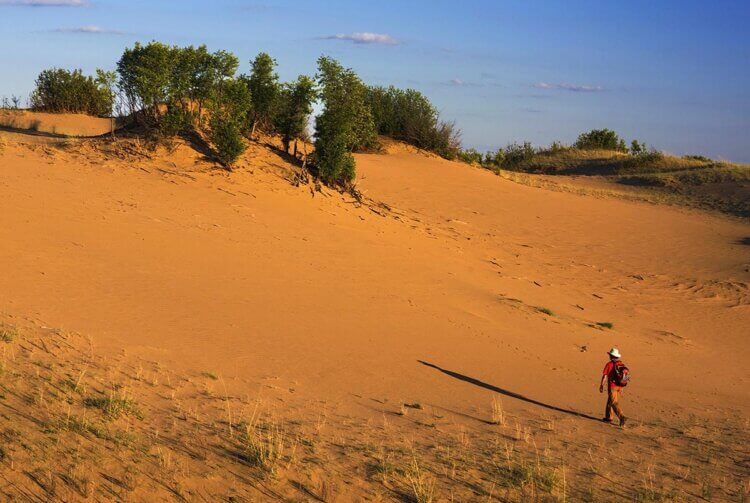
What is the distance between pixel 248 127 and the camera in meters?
20.7

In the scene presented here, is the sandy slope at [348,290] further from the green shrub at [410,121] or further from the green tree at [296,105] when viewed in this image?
the green shrub at [410,121]

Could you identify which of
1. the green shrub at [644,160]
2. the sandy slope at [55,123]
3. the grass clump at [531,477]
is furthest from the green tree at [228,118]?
the green shrub at [644,160]

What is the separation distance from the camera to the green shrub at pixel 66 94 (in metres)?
30.0

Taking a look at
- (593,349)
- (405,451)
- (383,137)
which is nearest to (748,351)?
(593,349)

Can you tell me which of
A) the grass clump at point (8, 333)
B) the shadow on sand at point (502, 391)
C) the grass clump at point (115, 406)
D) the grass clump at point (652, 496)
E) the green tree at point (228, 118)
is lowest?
the shadow on sand at point (502, 391)

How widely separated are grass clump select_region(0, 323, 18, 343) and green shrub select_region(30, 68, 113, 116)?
23151mm

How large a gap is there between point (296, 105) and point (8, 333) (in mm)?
12578

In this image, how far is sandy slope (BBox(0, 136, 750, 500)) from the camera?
9.73 metres

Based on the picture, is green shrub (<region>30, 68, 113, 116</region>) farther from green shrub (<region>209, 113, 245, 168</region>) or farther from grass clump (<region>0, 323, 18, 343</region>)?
grass clump (<region>0, 323, 18, 343</region>)

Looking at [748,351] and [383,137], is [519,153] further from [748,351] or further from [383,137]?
[748,351]

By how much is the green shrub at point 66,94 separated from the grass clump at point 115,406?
2527cm

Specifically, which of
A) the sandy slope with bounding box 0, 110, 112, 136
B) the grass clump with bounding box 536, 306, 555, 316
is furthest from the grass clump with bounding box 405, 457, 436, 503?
the sandy slope with bounding box 0, 110, 112, 136

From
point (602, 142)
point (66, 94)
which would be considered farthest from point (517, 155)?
point (66, 94)

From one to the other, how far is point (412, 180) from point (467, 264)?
1046 cm
